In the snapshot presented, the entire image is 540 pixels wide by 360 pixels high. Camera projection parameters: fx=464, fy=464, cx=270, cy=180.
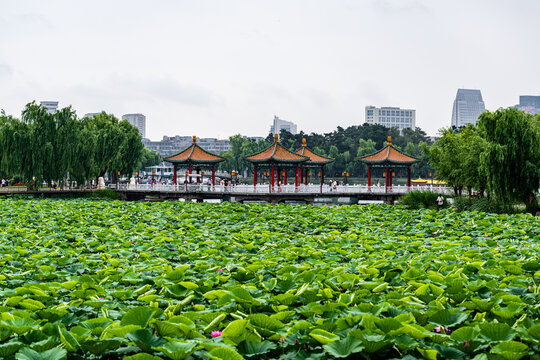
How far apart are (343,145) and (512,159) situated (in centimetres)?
5103

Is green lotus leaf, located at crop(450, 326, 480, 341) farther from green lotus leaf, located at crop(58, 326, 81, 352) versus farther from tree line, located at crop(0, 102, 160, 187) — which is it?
tree line, located at crop(0, 102, 160, 187)

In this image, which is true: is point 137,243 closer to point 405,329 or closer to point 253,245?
point 253,245

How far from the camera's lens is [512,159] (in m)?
18.3

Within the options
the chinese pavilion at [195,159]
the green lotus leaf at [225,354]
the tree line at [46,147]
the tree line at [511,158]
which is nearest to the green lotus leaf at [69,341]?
the green lotus leaf at [225,354]

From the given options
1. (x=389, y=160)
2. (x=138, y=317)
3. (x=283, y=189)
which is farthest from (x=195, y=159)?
(x=138, y=317)

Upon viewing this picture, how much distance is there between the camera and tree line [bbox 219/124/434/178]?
213ft

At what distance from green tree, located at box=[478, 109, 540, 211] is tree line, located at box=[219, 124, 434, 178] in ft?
147

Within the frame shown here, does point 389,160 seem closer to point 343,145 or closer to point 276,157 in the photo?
point 276,157

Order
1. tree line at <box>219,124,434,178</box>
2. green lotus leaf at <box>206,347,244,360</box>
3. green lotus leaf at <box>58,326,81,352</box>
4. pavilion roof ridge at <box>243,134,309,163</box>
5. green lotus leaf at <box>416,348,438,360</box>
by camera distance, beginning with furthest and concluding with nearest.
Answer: tree line at <box>219,124,434,178</box>, pavilion roof ridge at <box>243,134,309,163</box>, green lotus leaf at <box>58,326,81,352</box>, green lotus leaf at <box>416,348,438,360</box>, green lotus leaf at <box>206,347,244,360</box>

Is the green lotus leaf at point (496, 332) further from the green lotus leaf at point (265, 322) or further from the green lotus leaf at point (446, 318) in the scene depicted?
the green lotus leaf at point (265, 322)

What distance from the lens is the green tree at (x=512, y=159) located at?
18.2 meters

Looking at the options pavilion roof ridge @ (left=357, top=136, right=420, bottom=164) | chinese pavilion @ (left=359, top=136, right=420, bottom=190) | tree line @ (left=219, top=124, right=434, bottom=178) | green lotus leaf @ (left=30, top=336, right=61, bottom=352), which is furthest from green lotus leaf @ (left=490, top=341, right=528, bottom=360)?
tree line @ (left=219, top=124, right=434, bottom=178)

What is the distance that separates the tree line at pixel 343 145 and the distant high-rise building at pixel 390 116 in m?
78.3

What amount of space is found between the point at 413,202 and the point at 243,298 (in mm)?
20271
